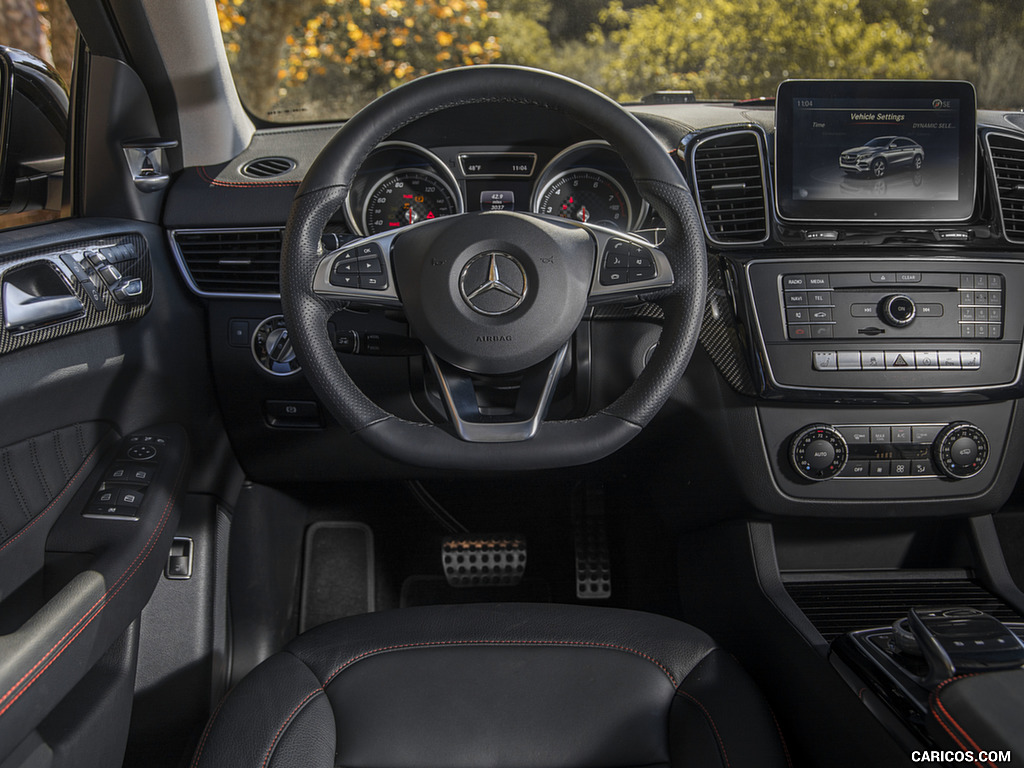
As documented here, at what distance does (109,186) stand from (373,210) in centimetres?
54

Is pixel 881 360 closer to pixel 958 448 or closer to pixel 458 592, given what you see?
pixel 958 448

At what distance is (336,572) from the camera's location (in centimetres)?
216

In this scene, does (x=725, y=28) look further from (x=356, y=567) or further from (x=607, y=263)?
(x=356, y=567)

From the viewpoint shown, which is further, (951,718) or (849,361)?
(849,361)

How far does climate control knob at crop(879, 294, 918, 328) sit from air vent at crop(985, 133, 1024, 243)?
0.23 m

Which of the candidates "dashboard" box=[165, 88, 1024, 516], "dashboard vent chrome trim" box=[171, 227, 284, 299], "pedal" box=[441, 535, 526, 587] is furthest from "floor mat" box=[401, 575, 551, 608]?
A: "dashboard vent chrome trim" box=[171, 227, 284, 299]

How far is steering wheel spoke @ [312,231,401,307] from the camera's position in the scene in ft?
4.04

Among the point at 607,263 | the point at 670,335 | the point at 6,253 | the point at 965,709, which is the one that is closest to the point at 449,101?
the point at 607,263

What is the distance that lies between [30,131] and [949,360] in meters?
1.83

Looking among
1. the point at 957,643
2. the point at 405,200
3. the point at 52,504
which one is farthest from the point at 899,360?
the point at 52,504

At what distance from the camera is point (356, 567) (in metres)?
2.17

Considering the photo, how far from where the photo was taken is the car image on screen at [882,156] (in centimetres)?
150

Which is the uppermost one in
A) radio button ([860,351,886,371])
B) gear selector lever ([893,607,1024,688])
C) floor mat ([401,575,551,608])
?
radio button ([860,351,886,371])

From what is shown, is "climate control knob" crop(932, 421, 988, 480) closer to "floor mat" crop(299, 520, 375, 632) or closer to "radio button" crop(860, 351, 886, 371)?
"radio button" crop(860, 351, 886, 371)
